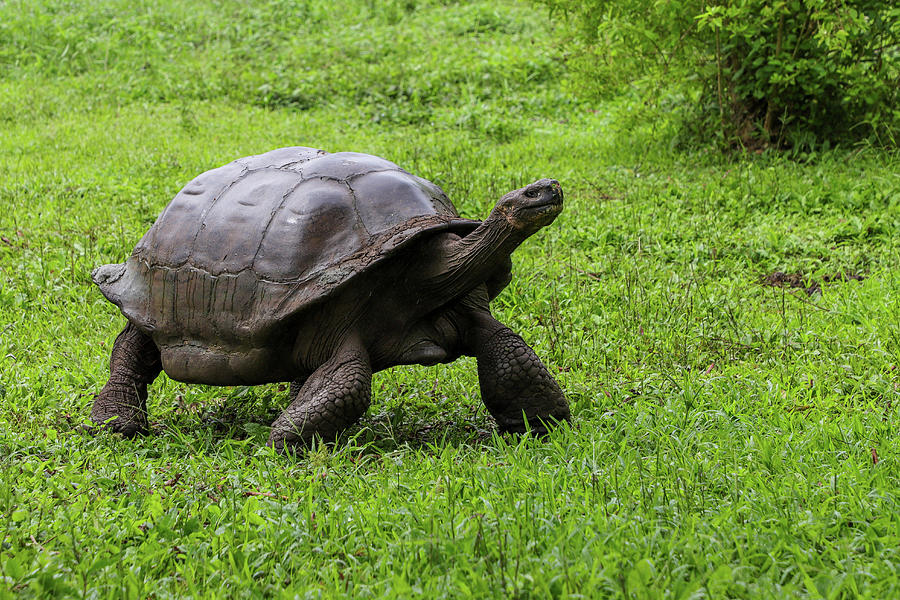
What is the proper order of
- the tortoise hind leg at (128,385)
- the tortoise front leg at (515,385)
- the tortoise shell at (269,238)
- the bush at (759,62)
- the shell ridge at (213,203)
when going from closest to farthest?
the tortoise shell at (269,238) → the tortoise front leg at (515,385) → the shell ridge at (213,203) → the tortoise hind leg at (128,385) → the bush at (759,62)

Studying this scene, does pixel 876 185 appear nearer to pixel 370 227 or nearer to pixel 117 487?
pixel 370 227

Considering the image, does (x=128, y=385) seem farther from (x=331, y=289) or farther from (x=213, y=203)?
(x=331, y=289)

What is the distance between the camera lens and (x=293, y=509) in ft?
9.18

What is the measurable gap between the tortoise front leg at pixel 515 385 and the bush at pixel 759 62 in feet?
13.1

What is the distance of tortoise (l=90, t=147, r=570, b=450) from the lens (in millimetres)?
3510

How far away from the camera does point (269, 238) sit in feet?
12.0

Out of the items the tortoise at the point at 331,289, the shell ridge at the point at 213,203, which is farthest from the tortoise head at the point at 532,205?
the shell ridge at the point at 213,203

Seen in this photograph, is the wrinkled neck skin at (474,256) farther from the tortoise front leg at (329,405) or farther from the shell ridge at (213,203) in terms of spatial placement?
the shell ridge at (213,203)

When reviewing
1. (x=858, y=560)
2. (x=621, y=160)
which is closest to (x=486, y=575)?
(x=858, y=560)

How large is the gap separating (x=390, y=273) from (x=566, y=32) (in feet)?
20.0

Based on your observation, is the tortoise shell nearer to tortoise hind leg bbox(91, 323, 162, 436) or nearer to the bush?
tortoise hind leg bbox(91, 323, 162, 436)

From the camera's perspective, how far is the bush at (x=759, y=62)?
703cm

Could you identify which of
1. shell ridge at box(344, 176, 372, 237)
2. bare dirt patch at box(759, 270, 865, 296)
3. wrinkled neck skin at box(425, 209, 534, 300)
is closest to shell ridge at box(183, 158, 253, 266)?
shell ridge at box(344, 176, 372, 237)

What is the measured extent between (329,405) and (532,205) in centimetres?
112
